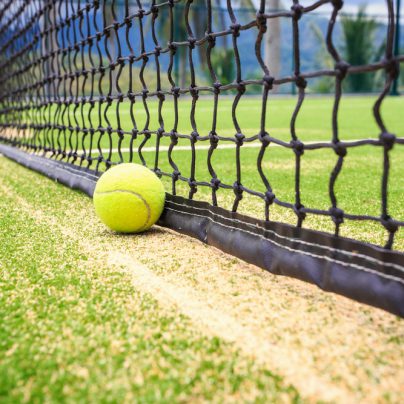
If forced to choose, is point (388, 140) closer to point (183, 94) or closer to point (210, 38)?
point (210, 38)

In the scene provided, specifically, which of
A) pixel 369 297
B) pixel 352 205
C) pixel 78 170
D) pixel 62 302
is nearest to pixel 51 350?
pixel 62 302

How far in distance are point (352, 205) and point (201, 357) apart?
1538 mm

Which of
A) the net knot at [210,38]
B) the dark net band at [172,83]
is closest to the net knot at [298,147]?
the dark net band at [172,83]

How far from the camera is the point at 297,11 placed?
159cm

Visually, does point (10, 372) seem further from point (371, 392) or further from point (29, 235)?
point (29, 235)

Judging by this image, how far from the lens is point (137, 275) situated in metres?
1.59

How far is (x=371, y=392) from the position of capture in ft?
3.21

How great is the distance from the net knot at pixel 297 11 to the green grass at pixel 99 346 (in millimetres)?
849

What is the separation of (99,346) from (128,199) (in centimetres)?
90

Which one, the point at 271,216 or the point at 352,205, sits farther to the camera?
the point at 352,205

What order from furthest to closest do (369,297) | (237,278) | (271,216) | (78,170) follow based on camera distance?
1. (78,170)
2. (271,216)
3. (237,278)
4. (369,297)

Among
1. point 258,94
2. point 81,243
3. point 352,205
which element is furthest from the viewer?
point 258,94

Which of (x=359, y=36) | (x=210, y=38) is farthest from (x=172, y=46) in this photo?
(x=359, y=36)

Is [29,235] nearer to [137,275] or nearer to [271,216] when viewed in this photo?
[137,275]
